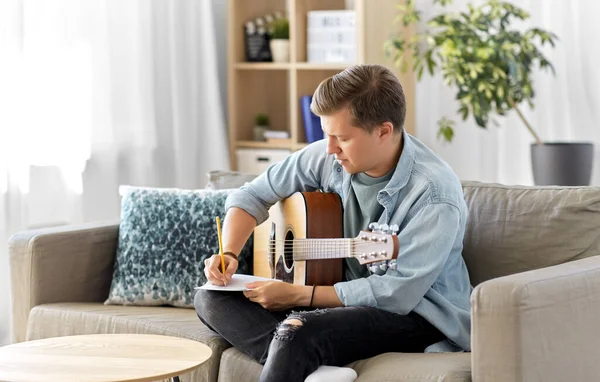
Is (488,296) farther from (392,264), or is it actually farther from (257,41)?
(257,41)

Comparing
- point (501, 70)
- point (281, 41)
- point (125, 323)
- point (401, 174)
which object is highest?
point (281, 41)

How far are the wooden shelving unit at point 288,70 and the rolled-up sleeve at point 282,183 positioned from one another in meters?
1.36

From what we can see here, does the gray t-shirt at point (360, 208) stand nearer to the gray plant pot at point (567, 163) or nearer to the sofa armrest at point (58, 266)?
the sofa armrest at point (58, 266)

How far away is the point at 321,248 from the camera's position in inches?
88.8

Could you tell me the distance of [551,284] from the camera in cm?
193

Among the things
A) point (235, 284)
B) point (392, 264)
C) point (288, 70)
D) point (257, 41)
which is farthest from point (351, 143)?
point (288, 70)

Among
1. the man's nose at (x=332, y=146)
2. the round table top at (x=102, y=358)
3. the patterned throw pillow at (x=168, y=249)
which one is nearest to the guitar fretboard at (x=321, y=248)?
the man's nose at (x=332, y=146)

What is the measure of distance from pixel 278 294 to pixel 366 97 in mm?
499

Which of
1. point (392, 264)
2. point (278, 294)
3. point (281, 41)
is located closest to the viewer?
point (392, 264)

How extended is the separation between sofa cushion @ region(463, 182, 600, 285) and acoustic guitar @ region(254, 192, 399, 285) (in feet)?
1.19

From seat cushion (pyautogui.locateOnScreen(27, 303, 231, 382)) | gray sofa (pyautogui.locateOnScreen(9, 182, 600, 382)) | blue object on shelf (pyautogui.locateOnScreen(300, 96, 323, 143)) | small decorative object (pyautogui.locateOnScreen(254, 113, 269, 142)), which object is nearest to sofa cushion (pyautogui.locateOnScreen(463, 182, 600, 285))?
gray sofa (pyautogui.locateOnScreen(9, 182, 600, 382))

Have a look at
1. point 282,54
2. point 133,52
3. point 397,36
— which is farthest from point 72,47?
point 397,36

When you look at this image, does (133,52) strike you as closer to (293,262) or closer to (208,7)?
(208,7)

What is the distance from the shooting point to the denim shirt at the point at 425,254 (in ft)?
6.96
